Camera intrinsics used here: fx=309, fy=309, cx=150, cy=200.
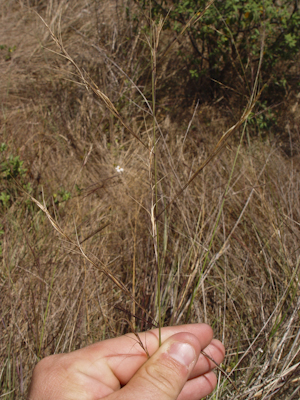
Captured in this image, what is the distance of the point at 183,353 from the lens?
1.13 metres

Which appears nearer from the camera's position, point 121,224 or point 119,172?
point 121,224

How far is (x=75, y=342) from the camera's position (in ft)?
4.90

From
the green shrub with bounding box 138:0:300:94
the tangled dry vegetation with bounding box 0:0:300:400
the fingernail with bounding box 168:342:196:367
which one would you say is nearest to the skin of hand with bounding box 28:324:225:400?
the fingernail with bounding box 168:342:196:367

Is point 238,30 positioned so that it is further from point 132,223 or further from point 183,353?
point 183,353

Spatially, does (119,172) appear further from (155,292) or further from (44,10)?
(44,10)

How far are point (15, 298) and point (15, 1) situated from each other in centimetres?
405

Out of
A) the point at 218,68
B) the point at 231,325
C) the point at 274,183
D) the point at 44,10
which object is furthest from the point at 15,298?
the point at 44,10

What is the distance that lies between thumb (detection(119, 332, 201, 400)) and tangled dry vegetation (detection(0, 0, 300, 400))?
0.19m

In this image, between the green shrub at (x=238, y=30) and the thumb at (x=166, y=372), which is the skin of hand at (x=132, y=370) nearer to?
the thumb at (x=166, y=372)

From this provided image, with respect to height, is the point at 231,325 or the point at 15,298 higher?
the point at 231,325

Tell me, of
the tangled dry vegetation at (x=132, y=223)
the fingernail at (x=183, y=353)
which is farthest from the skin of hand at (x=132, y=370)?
the tangled dry vegetation at (x=132, y=223)

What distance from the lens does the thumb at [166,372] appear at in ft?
3.30

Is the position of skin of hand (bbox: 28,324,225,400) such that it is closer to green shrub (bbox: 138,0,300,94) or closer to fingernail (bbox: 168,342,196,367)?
fingernail (bbox: 168,342,196,367)

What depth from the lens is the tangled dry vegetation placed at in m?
1.46
